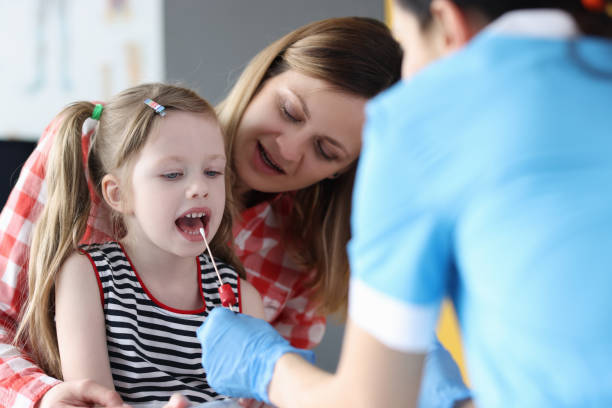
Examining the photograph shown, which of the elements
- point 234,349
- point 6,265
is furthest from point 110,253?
point 234,349

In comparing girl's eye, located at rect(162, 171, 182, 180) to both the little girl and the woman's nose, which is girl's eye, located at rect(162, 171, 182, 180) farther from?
the woman's nose

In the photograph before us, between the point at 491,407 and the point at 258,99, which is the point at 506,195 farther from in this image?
the point at 258,99

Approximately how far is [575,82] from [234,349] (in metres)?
0.59

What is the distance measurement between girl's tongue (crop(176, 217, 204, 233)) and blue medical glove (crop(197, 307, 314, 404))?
0.23 metres

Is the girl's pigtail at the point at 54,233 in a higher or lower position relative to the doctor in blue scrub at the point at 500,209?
lower

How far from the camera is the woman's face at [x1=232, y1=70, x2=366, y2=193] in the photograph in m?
1.37

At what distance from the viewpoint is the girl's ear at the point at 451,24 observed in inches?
26.7

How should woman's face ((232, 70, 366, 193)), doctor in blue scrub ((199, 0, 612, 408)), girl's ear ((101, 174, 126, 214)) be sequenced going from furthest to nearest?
woman's face ((232, 70, 366, 193)) < girl's ear ((101, 174, 126, 214)) < doctor in blue scrub ((199, 0, 612, 408))

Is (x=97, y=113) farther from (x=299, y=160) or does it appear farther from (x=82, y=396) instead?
(x=82, y=396)

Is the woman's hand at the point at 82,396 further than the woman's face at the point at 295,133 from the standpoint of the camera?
No

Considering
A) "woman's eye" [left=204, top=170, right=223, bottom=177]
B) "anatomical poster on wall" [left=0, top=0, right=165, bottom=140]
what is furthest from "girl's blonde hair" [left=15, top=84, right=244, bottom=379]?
"anatomical poster on wall" [left=0, top=0, right=165, bottom=140]

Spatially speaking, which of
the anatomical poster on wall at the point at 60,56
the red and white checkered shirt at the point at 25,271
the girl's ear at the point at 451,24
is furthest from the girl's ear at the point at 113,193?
the anatomical poster on wall at the point at 60,56

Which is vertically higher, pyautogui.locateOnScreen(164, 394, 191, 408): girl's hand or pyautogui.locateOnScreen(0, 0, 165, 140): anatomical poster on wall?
pyautogui.locateOnScreen(0, 0, 165, 140): anatomical poster on wall

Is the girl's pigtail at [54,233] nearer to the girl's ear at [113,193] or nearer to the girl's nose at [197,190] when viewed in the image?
the girl's ear at [113,193]
